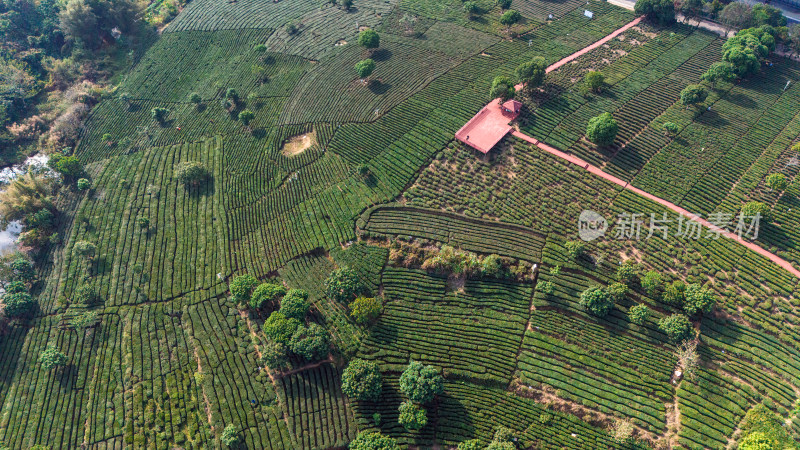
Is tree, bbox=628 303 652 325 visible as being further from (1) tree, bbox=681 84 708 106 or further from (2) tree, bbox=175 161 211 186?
(2) tree, bbox=175 161 211 186

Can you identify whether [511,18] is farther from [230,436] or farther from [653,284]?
[230,436]

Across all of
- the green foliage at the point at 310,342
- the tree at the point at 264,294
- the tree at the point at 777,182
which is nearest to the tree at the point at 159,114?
the tree at the point at 264,294

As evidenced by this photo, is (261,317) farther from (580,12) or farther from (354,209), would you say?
(580,12)

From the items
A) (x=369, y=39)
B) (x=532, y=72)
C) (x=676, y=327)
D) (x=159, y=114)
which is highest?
(x=369, y=39)

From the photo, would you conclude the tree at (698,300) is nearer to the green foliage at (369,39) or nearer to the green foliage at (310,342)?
the green foliage at (310,342)

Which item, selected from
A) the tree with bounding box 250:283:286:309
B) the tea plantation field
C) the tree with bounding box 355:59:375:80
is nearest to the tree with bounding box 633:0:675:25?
the tea plantation field

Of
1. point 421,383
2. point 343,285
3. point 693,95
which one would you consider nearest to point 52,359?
point 343,285
